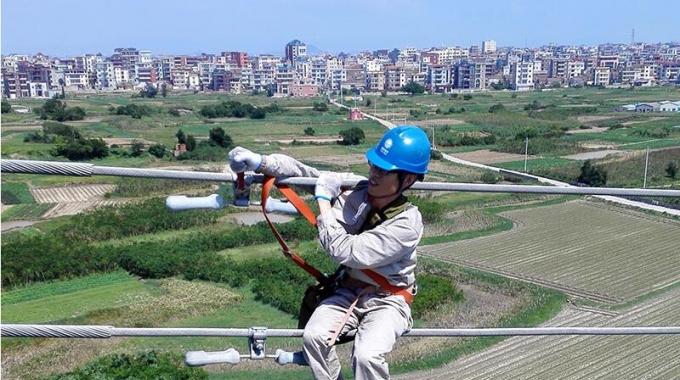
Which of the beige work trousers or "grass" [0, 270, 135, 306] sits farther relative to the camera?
"grass" [0, 270, 135, 306]

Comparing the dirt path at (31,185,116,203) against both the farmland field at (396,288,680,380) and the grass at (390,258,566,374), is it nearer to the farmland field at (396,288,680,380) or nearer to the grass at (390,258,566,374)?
the grass at (390,258,566,374)

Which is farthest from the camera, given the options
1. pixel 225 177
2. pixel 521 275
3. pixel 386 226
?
pixel 521 275

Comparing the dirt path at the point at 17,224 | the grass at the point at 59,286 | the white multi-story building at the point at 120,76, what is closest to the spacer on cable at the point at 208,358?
the grass at the point at 59,286

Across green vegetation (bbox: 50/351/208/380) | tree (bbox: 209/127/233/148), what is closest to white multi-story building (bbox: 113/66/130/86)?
tree (bbox: 209/127/233/148)

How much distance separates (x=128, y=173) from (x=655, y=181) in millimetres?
25089

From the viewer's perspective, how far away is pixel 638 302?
12539 mm

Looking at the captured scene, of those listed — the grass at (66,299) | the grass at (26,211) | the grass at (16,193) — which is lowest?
the grass at (66,299)

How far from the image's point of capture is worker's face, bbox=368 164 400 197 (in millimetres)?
1704

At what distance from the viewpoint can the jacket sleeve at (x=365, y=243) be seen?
163 centimetres

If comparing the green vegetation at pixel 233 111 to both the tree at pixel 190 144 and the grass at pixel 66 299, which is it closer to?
the tree at pixel 190 144

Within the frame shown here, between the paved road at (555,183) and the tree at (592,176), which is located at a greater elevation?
the tree at (592,176)

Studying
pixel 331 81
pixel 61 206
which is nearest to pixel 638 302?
pixel 61 206

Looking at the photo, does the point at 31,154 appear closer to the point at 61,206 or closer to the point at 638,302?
the point at 61,206

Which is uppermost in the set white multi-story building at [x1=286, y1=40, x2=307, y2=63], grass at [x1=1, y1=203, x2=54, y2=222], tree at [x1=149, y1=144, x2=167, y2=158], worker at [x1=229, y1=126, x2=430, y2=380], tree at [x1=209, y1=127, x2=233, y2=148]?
white multi-story building at [x1=286, y1=40, x2=307, y2=63]
